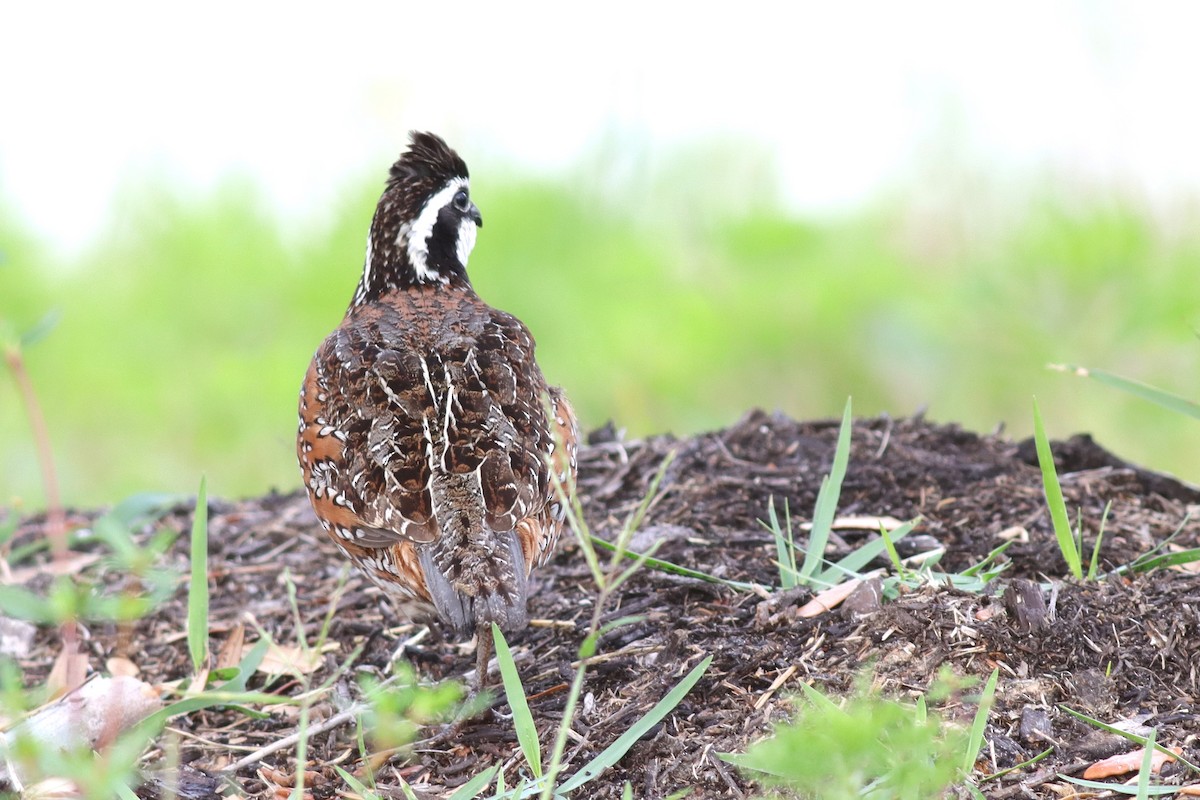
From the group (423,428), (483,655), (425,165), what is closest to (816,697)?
(483,655)

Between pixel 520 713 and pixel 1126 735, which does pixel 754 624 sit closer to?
pixel 520 713

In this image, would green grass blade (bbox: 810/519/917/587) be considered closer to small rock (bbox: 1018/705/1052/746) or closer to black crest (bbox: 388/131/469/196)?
small rock (bbox: 1018/705/1052/746)

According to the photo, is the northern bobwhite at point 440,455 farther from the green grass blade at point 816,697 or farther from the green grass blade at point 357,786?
the green grass blade at point 816,697

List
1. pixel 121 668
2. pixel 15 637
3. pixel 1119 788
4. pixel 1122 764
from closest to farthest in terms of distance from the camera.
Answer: pixel 1119 788 → pixel 1122 764 → pixel 121 668 → pixel 15 637

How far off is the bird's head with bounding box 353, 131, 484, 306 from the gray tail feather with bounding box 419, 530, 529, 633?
173 cm

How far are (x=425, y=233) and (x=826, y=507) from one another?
190 cm

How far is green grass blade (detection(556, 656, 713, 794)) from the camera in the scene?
321 cm

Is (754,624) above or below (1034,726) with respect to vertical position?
above

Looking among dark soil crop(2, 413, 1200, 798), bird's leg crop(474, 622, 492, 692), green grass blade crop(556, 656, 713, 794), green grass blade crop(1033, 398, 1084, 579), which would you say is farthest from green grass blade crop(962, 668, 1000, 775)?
bird's leg crop(474, 622, 492, 692)

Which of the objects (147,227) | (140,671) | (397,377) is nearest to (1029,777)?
(397,377)

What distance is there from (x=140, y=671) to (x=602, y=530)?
164 cm

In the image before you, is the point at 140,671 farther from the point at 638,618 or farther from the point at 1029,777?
the point at 1029,777

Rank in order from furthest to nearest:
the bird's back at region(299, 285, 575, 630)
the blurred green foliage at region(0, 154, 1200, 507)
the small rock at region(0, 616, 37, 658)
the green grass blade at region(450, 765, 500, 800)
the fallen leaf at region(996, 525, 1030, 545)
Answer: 1. the blurred green foliage at region(0, 154, 1200, 507)
2. the small rock at region(0, 616, 37, 658)
3. the fallen leaf at region(996, 525, 1030, 545)
4. the bird's back at region(299, 285, 575, 630)
5. the green grass blade at region(450, 765, 500, 800)

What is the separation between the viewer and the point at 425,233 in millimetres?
4883
